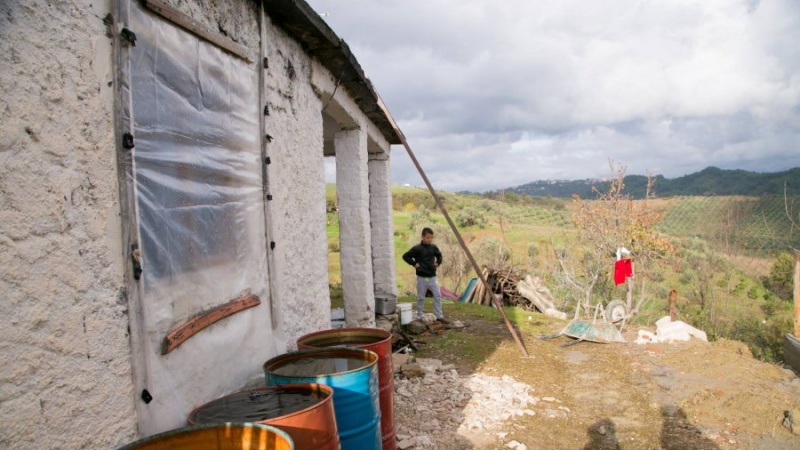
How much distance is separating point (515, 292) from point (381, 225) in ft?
17.3

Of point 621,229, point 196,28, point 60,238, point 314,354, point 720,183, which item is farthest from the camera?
point 720,183

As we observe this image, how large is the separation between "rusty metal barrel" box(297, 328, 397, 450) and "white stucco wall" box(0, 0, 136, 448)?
145cm

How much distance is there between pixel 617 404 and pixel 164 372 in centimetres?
458

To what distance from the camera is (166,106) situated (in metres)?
2.28

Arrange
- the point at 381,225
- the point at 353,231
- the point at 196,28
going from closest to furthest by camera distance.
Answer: the point at 196,28, the point at 353,231, the point at 381,225

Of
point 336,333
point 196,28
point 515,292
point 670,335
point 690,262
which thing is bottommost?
point 690,262

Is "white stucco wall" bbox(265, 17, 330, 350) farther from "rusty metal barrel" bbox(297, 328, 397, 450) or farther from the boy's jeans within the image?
the boy's jeans

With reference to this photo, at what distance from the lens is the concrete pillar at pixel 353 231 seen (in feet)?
20.7

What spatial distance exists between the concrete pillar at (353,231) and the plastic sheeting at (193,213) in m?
3.05

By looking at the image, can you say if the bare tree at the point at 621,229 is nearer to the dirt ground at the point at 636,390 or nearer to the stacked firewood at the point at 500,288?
the stacked firewood at the point at 500,288

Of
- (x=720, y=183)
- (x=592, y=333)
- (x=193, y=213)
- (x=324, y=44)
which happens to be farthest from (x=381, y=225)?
(x=720, y=183)

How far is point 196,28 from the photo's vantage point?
2.56 metres

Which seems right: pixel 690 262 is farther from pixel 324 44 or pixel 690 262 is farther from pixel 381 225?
pixel 324 44

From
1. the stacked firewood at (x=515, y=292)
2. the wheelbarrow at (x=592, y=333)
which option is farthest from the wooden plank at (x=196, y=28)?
the stacked firewood at (x=515, y=292)
